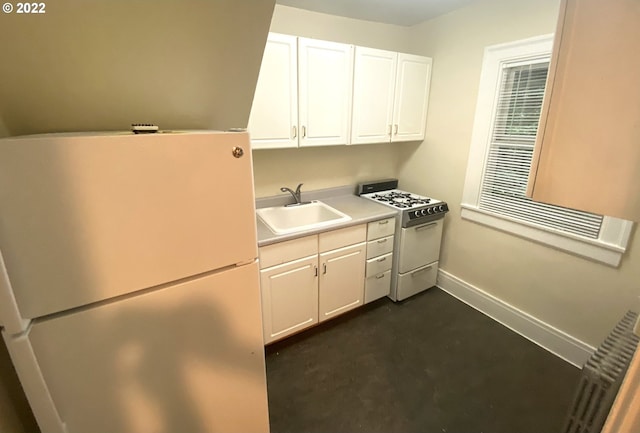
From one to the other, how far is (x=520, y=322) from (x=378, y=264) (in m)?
1.21

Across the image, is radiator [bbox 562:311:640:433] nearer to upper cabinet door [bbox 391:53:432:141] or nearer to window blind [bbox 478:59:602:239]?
window blind [bbox 478:59:602:239]

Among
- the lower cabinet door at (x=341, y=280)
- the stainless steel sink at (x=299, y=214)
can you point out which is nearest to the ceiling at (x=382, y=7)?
the stainless steel sink at (x=299, y=214)

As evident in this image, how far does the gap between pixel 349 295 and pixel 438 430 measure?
1037 mm

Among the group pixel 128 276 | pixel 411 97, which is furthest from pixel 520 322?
pixel 128 276

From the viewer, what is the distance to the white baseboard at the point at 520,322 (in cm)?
195

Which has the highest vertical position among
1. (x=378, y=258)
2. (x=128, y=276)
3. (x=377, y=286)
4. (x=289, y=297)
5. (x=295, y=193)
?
(x=128, y=276)

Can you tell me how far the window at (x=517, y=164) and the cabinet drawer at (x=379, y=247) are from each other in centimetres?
77

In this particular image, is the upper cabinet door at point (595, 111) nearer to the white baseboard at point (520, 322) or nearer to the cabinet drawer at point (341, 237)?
the cabinet drawer at point (341, 237)

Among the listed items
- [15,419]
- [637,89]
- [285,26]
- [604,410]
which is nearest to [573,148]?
[637,89]

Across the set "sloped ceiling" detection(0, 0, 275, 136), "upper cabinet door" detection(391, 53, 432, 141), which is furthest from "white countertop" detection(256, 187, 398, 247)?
"sloped ceiling" detection(0, 0, 275, 136)

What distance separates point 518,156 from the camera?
210cm

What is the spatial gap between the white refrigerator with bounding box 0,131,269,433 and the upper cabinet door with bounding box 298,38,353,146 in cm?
140

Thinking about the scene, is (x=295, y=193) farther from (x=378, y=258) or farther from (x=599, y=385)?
(x=599, y=385)

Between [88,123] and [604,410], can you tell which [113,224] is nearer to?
[88,123]
